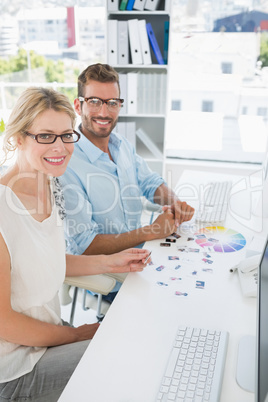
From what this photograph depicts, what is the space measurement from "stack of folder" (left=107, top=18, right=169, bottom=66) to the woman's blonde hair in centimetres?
194

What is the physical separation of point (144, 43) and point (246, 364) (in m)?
2.59

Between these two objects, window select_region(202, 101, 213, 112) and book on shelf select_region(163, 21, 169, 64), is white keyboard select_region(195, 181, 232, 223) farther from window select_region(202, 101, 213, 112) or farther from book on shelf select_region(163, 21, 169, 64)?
window select_region(202, 101, 213, 112)

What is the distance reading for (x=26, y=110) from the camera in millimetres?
1171

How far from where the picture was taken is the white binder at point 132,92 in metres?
3.01

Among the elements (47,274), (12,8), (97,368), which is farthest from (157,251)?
(12,8)

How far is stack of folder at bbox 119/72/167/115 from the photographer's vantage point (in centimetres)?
303

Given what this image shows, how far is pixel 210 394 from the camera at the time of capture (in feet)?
2.76

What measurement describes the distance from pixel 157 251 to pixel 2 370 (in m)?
0.68

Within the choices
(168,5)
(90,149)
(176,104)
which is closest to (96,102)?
(90,149)

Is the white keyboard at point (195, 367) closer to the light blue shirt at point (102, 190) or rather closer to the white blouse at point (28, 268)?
the white blouse at point (28, 268)

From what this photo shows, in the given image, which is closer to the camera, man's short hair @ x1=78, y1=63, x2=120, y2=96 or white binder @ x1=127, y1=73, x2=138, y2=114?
man's short hair @ x1=78, y1=63, x2=120, y2=96

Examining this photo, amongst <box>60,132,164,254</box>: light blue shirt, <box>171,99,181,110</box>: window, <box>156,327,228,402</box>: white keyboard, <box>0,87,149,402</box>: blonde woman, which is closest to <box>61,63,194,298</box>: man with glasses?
<box>60,132,164,254</box>: light blue shirt

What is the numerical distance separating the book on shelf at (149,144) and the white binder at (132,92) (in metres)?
0.23

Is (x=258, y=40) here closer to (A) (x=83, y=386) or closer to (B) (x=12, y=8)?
(B) (x=12, y=8)
